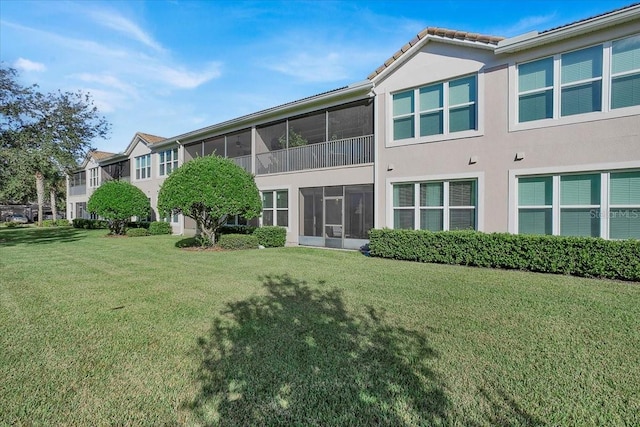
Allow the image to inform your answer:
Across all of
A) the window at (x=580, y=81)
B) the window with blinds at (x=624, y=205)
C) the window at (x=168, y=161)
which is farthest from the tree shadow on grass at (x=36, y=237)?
the window with blinds at (x=624, y=205)

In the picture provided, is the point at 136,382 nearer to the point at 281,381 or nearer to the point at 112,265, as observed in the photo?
the point at 281,381

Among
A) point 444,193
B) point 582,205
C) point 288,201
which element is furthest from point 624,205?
point 288,201

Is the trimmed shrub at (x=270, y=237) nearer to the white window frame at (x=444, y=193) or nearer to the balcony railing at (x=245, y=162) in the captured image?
the balcony railing at (x=245, y=162)

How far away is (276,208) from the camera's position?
16.9 meters

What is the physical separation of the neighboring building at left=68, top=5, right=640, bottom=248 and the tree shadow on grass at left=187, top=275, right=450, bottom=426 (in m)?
7.18

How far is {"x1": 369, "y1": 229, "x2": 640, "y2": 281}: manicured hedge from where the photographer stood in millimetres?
7500

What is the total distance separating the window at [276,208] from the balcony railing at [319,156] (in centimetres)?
124

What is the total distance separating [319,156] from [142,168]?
19.1m

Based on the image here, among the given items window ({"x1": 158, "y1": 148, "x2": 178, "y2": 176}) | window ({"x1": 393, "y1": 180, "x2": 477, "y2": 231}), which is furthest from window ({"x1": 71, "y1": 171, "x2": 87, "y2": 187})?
window ({"x1": 393, "y1": 180, "x2": 477, "y2": 231})

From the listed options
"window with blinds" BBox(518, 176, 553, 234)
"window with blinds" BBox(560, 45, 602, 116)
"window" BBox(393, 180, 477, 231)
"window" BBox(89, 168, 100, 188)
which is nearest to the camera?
"window with blinds" BBox(560, 45, 602, 116)

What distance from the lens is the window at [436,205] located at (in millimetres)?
10695

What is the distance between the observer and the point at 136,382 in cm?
323

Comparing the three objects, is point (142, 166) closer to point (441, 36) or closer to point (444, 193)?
point (441, 36)

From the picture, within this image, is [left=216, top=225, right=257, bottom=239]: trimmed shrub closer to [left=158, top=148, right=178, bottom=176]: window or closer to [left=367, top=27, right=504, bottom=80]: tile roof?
[left=158, top=148, right=178, bottom=176]: window
